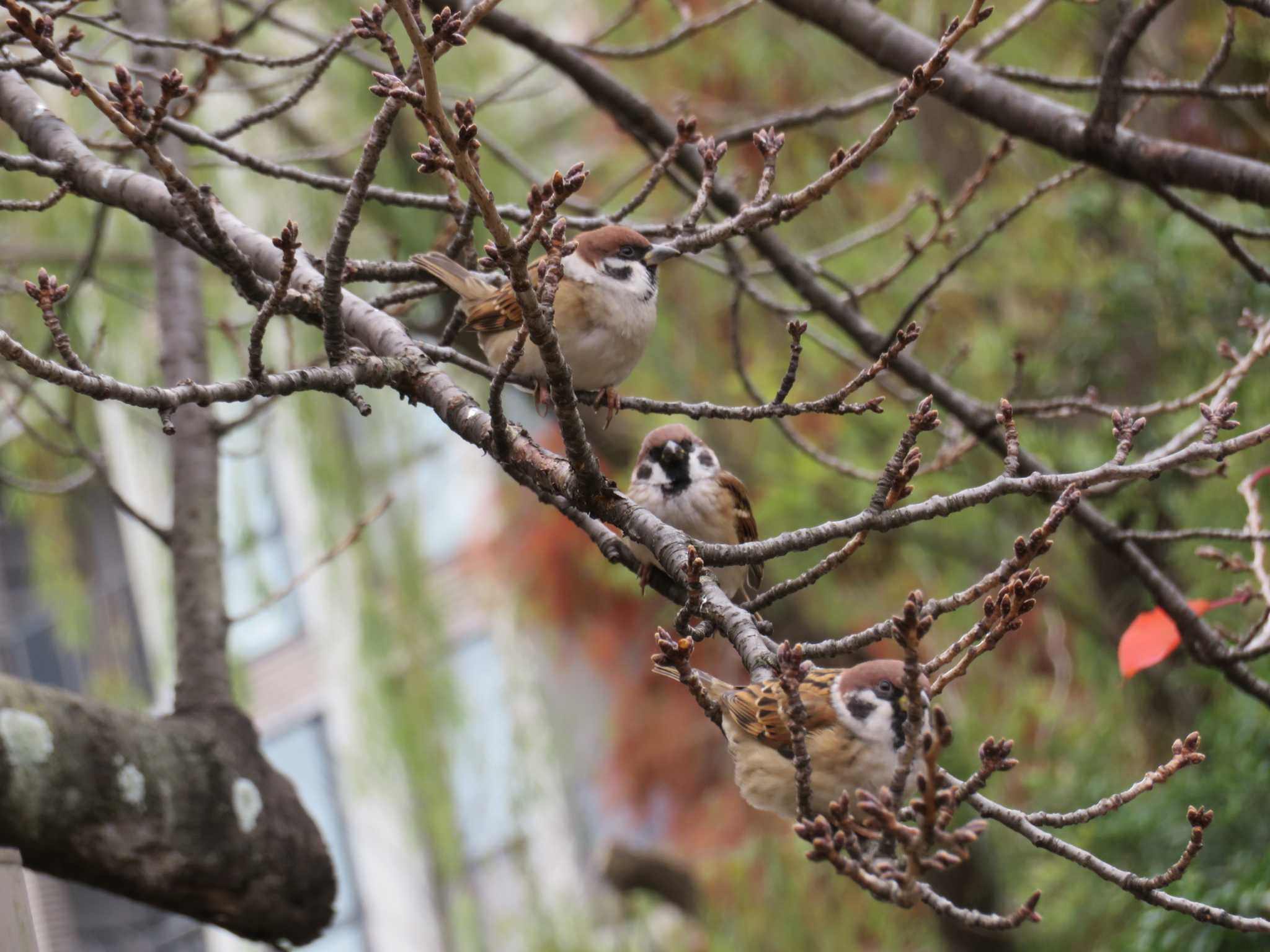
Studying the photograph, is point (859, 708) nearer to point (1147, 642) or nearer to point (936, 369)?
point (1147, 642)

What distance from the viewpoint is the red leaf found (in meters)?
2.13

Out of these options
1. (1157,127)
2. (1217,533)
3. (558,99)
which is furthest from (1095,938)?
(558,99)

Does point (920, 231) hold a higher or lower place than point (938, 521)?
higher

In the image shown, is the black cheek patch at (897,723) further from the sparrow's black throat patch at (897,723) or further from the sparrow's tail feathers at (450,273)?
the sparrow's tail feathers at (450,273)

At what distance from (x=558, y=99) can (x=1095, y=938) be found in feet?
19.0

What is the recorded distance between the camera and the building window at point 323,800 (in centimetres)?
938

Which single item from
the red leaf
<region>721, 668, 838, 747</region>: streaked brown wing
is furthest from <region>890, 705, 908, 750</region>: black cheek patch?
the red leaf

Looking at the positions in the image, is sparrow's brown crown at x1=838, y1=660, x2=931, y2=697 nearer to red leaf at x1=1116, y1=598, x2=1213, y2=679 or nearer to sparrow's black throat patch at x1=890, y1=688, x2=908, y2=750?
sparrow's black throat patch at x1=890, y1=688, x2=908, y2=750

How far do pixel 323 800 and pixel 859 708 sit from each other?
822 centimetres

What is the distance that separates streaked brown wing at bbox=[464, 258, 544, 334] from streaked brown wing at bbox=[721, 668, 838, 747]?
0.83m

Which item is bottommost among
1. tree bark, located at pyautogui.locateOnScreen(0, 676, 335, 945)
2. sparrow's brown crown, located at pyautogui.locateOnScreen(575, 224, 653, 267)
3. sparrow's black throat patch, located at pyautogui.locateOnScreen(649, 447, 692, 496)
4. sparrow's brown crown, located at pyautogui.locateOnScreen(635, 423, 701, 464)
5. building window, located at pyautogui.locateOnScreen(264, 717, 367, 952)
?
tree bark, located at pyautogui.locateOnScreen(0, 676, 335, 945)

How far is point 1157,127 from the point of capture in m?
5.07

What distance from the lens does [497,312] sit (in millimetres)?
2688

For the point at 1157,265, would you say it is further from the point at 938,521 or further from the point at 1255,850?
the point at 1255,850
